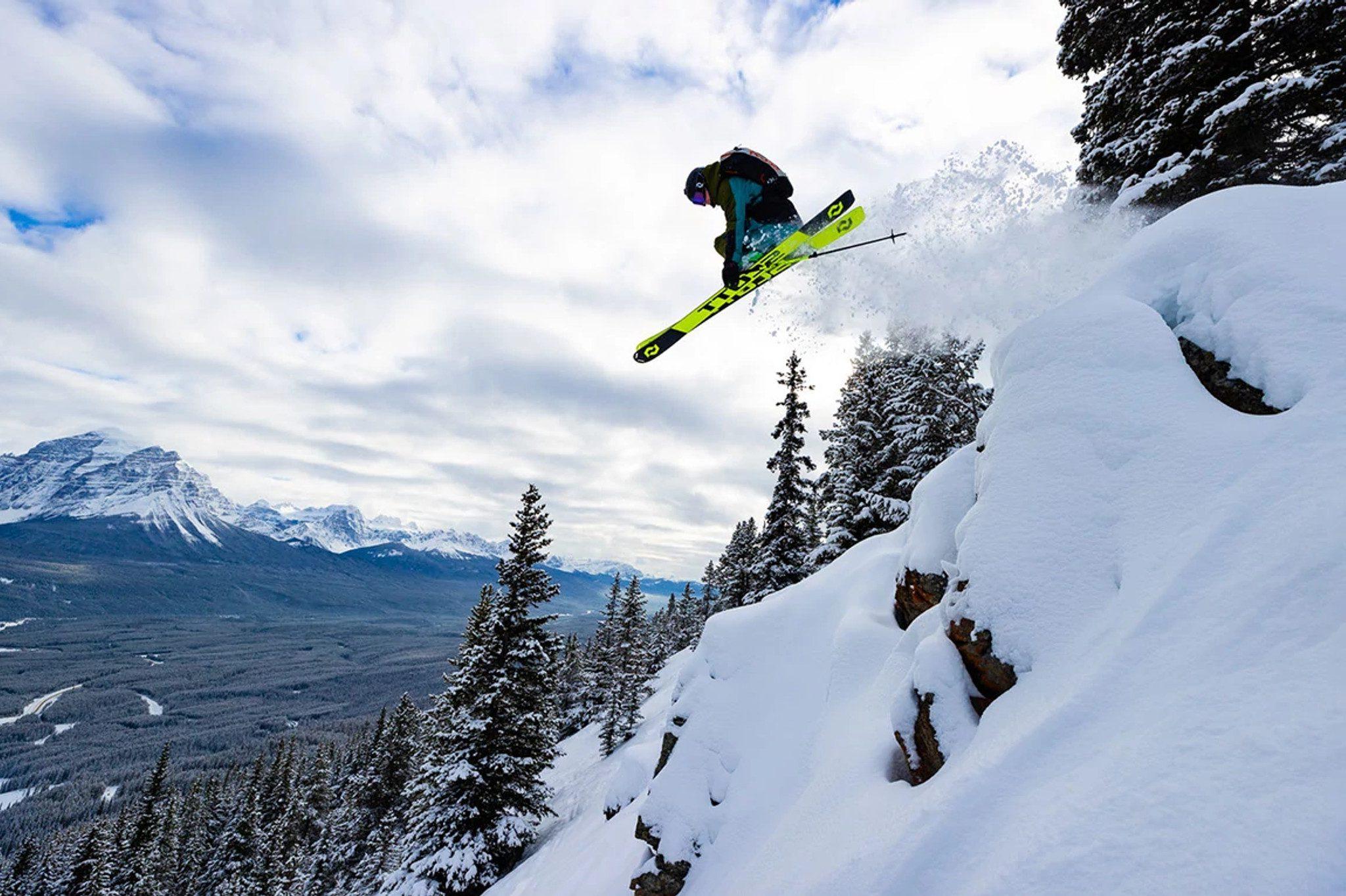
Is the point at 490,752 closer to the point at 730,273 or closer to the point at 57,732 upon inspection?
the point at 730,273

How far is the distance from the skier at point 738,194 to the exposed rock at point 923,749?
8579 millimetres

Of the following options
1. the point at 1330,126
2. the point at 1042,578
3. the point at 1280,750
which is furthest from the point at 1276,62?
the point at 1280,750

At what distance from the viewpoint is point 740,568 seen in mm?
31016

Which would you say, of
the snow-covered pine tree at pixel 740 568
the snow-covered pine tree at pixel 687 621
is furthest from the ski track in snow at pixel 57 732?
the snow-covered pine tree at pixel 740 568

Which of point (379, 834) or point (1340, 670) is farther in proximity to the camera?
point (379, 834)

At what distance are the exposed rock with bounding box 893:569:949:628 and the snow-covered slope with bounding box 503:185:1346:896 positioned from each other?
0.05 m

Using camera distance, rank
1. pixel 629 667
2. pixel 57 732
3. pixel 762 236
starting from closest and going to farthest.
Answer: pixel 762 236
pixel 629 667
pixel 57 732

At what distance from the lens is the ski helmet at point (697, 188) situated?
38.3ft

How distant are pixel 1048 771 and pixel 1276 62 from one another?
12562 mm

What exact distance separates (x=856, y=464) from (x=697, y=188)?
1212 centimetres

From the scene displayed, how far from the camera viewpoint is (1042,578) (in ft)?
16.0

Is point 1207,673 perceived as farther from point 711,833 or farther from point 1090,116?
point 1090,116

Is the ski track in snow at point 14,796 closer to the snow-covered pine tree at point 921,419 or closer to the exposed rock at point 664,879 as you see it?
the exposed rock at point 664,879

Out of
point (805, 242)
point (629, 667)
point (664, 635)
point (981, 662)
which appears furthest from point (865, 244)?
point (664, 635)
